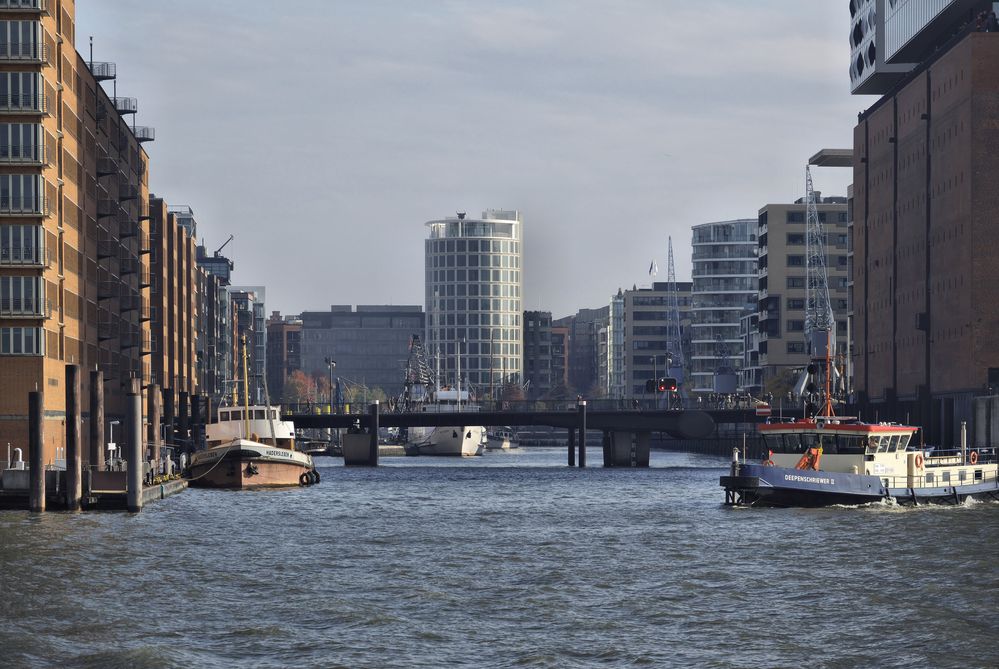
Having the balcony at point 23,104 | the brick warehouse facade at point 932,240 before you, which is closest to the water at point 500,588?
the balcony at point 23,104

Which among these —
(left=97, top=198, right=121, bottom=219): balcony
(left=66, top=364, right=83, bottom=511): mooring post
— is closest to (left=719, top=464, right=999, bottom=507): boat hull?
(left=66, top=364, right=83, bottom=511): mooring post

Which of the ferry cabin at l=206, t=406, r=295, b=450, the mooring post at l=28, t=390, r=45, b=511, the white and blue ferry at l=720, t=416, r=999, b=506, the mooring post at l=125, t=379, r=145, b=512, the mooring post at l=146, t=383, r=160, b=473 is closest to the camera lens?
the mooring post at l=28, t=390, r=45, b=511

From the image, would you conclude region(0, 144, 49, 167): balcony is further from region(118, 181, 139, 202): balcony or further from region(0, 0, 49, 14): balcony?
region(118, 181, 139, 202): balcony

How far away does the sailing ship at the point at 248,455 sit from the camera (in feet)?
391

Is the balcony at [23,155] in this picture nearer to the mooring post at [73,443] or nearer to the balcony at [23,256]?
the balcony at [23,256]

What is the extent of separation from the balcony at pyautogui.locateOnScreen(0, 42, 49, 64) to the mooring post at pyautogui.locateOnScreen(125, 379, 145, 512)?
140ft

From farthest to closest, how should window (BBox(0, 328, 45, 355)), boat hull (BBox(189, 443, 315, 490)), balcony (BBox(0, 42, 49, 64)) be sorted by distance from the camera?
window (BBox(0, 328, 45, 355)), balcony (BBox(0, 42, 49, 64)), boat hull (BBox(189, 443, 315, 490))

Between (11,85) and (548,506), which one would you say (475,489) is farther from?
(11,85)

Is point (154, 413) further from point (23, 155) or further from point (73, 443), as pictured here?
point (73, 443)

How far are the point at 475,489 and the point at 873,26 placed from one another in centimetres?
8604

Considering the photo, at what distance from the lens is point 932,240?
165 m

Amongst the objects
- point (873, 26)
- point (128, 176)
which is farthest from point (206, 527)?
point (873, 26)

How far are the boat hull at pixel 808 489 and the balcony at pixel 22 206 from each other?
52.8 metres

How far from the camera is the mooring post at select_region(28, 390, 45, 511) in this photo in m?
83.4
